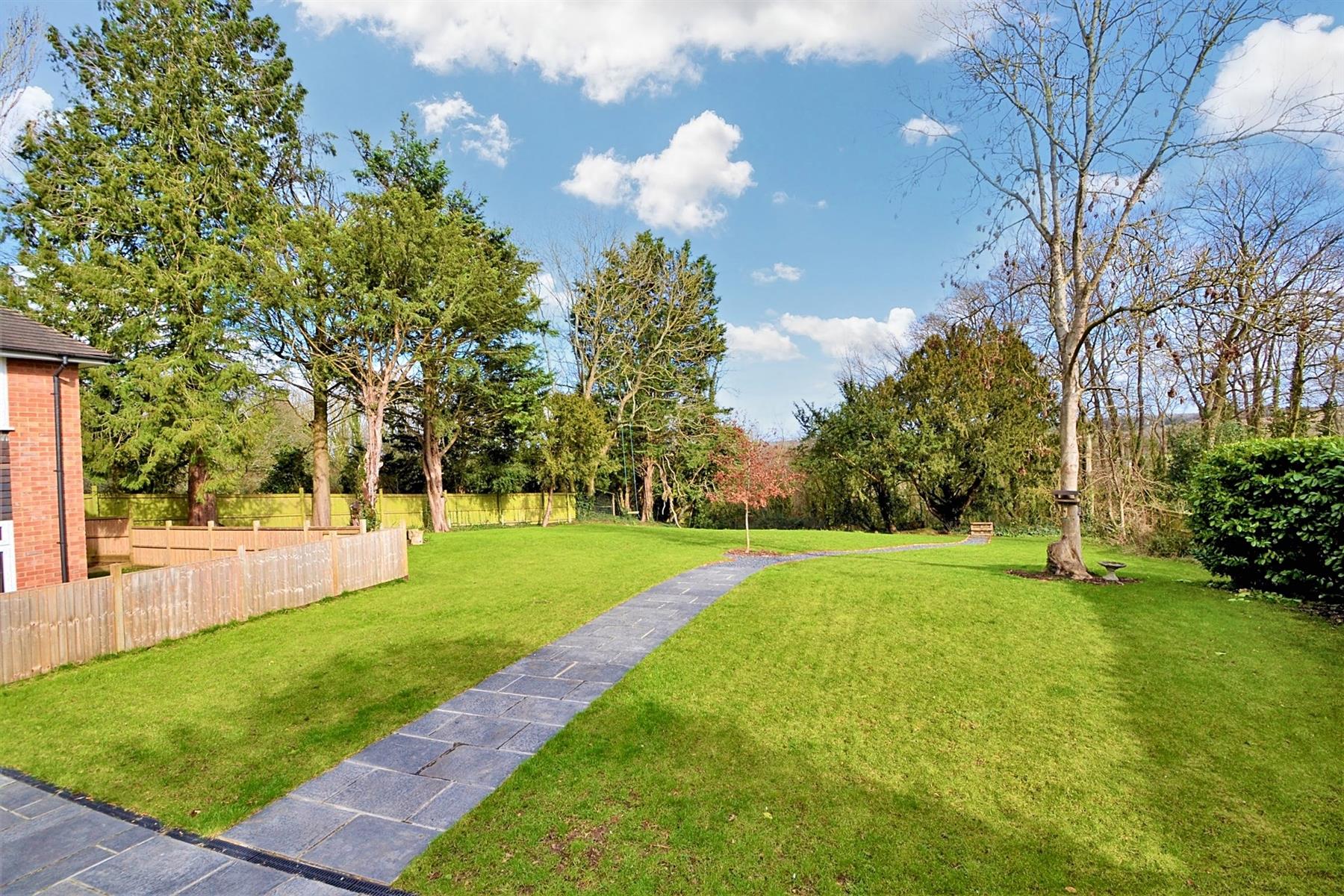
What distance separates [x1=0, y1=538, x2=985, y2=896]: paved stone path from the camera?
3016 millimetres

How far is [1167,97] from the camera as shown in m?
8.35

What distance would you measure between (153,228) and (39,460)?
435 inches

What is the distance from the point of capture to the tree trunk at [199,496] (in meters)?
17.3

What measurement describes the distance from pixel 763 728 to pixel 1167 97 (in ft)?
33.9

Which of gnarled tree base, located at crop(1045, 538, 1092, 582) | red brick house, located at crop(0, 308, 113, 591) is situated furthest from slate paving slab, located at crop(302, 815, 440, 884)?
red brick house, located at crop(0, 308, 113, 591)

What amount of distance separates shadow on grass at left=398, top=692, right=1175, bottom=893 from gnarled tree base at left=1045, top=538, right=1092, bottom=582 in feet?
23.3

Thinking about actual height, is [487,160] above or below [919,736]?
above

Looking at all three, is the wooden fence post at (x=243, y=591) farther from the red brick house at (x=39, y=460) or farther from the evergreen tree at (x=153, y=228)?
the evergreen tree at (x=153, y=228)

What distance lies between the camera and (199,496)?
57.2 feet

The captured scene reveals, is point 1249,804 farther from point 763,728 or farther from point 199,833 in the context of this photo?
point 199,833

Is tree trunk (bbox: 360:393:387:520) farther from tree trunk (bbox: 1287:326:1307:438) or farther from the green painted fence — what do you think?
tree trunk (bbox: 1287:326:1307:438)

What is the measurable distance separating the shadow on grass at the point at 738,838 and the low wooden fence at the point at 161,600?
601 cm

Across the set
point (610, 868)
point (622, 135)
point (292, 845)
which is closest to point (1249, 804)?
point (610, 868)

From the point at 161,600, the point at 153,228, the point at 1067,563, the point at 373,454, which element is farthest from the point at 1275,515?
the point at 153,228
